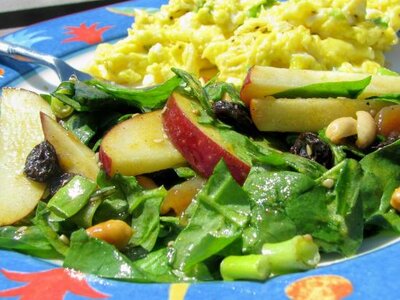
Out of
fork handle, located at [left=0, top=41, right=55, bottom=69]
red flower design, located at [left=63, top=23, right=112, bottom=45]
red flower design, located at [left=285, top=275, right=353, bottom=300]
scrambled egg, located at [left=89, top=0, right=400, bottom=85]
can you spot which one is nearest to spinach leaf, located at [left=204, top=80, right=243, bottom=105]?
scrambled egg, located at [left=89, top=0, right=400, bottom=85]

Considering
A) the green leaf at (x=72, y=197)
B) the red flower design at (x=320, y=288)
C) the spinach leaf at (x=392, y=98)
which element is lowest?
the green leaf at (x=72, y=197)

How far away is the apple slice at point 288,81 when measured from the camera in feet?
8.60

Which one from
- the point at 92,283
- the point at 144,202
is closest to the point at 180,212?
the point at 144,202

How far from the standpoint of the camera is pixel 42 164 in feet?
8.45

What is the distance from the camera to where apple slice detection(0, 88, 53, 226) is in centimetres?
254

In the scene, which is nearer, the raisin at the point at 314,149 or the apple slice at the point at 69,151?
the raisin at the point at 314,149

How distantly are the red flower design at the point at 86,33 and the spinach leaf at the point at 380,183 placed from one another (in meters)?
2.48

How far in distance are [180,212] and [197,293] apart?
52cm

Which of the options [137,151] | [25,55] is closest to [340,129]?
[137,151]

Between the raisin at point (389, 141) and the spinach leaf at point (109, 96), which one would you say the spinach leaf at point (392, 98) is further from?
the spinach leaf at point (109, 96)

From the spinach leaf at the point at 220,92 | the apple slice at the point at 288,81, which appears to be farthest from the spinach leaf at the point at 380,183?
the spinach leaf at the point at 220,92

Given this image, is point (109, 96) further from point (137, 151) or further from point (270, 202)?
point (270, 202)

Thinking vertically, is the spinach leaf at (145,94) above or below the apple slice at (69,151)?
above

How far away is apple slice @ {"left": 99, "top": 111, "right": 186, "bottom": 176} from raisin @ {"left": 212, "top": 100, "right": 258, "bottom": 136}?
241 millimetres
